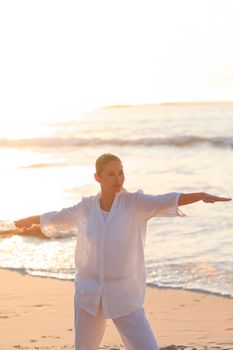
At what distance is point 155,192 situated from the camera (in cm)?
2014

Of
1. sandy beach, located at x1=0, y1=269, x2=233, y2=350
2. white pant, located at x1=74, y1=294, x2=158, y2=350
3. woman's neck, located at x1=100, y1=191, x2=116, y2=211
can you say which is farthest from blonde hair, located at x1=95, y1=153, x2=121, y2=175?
sandy beach, located at x1=0, y1=269, x2=233, y2=350

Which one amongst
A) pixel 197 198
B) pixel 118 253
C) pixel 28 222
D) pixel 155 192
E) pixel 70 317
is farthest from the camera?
pixel 155 192

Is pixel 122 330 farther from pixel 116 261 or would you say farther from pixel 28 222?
pixel 28 222

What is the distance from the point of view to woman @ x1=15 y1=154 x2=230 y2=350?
4.68m

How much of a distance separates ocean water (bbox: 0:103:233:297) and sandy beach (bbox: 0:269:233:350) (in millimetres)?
518

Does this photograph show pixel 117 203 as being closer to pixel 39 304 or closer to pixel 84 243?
pixel 84 243

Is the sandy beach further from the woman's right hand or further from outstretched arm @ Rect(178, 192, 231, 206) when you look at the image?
outstretched arm @ Rect(178, 192, 231, 206)

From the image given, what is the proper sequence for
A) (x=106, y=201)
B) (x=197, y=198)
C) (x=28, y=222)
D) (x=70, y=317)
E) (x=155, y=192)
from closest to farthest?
(x=197, y=198), (x=106, y=201), (x=28, y=222), (x=70, y=317), (x=155, y=192)

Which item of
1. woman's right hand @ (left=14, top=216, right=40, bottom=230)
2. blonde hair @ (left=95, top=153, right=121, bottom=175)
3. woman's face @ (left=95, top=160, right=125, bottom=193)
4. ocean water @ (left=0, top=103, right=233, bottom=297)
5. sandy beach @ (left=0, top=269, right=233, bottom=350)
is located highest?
blonde hair @ (left=95, top=153, right=121, bottom=175)

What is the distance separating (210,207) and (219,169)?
10.8 m

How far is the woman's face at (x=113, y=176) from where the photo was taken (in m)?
4.80

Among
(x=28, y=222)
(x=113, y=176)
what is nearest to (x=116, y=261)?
(x=113, y=176)

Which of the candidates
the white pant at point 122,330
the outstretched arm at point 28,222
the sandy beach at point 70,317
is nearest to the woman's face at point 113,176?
the outstretched arm at point 28,222

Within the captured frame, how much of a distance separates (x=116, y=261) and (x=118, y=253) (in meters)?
0.05
